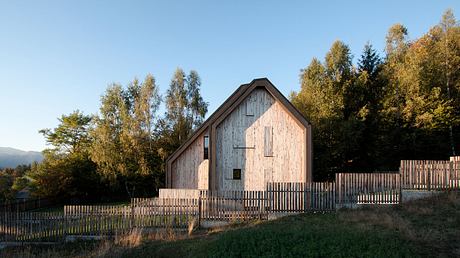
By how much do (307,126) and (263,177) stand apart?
498cm

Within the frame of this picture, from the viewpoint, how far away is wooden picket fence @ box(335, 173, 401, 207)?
1644 cm

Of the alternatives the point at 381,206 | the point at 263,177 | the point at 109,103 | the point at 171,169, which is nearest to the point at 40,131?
the point at 109,103

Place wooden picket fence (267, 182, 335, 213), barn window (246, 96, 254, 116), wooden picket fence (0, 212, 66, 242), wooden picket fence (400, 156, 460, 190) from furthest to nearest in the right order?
1. barn window (246, 96, 254, 116)
2. wooden picket fence (267, 182, 335, 213)
3. wooden picket fence (400, 156, 460, 190)
4. wooden picket fence (0, 212, 66, 242)

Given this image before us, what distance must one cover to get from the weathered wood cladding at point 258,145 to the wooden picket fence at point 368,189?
4.77 meters

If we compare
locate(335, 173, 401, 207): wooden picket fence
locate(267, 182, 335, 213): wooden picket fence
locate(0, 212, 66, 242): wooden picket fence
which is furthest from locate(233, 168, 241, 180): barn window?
locate(0, 212, 66, 242): wooden picket fence

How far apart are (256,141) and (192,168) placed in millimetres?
5684

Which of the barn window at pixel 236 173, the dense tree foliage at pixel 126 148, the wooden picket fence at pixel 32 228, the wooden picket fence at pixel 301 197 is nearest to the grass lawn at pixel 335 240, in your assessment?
the wooden picket fence at pixel 32 228

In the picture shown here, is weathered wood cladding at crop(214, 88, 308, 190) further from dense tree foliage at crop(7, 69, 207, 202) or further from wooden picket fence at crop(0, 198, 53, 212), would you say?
wooden picket fence at crop(0, 198, 53, 212)

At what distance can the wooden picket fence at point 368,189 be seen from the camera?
16438mm

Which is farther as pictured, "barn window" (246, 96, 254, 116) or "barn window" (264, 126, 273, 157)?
"barn window" (246, 96, 254, 116)

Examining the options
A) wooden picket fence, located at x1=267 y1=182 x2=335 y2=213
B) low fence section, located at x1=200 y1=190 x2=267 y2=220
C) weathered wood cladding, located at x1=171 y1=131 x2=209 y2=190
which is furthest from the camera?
weathered wood cladding, located at x1=171 y1=131 x2=209 y2=190

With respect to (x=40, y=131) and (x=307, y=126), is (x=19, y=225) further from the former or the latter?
(x=40, y=131)

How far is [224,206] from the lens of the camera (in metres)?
16.3

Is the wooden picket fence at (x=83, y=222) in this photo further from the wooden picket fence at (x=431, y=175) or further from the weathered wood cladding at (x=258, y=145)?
the wooden picket fence at (x=431, y=175)
